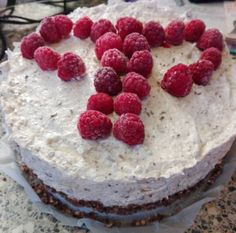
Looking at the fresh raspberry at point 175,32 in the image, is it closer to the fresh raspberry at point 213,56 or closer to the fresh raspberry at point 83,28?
the fresh raspberry at point 213,56

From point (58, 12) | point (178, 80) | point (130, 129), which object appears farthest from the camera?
point (58, 12)

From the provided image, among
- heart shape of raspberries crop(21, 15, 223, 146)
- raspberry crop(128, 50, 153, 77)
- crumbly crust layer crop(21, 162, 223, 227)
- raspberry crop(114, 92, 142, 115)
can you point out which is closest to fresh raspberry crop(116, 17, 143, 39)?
heart shape of raspberries crop(21, 15, 223, 146)

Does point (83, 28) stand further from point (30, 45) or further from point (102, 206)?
point (102, 206)

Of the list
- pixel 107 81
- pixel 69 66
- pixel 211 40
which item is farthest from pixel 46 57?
pixel 211 40

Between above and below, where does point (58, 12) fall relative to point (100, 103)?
below

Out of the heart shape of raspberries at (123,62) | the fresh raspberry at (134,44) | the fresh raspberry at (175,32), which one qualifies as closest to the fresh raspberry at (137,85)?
the heart shape of raspberries at (123,62)

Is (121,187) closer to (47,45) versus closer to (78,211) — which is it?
(78,211)
